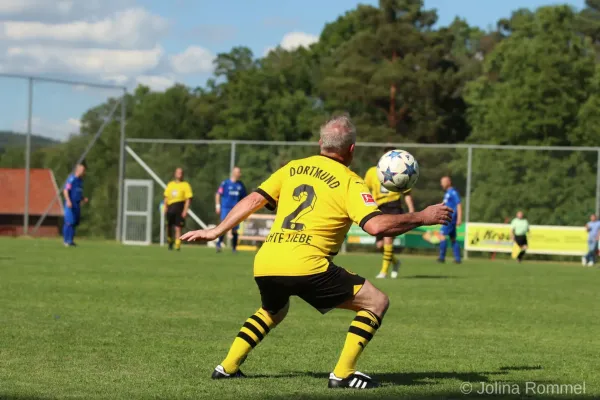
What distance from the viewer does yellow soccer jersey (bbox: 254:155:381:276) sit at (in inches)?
267

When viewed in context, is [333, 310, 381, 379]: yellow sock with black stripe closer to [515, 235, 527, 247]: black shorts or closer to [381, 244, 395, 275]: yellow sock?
[381, 244, 395, 275]: yellow sock

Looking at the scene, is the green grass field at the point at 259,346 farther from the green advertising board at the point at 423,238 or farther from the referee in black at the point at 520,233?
the green advertising board at the point at 423,238

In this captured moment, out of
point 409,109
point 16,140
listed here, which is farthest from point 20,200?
point 409,109

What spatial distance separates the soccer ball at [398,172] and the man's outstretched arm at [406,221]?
5.06 ft

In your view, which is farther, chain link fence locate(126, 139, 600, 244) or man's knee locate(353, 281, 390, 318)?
chain link fence locate(126, 139, 600, 244)

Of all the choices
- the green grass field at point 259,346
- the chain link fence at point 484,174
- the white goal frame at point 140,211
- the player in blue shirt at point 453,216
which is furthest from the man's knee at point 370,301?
the white goal frame at point 140,211

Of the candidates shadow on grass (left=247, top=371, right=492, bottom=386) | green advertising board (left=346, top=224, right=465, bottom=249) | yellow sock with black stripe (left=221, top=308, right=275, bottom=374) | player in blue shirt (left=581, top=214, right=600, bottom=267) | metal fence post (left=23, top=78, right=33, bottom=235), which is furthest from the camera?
metal fence post (left=23, top=78, right=33, bottom=235)

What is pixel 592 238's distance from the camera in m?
29.0

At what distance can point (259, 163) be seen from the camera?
34.0m

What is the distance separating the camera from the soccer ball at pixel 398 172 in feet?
27.0

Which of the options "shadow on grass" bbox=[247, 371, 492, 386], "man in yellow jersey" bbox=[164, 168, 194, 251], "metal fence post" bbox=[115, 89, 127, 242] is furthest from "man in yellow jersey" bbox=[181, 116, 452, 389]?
"metal fence post" bbox=[115, 89, 127, 242]

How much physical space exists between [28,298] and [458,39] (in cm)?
8085

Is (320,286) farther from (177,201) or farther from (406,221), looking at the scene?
(177,201)

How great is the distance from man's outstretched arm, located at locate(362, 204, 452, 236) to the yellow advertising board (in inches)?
951
